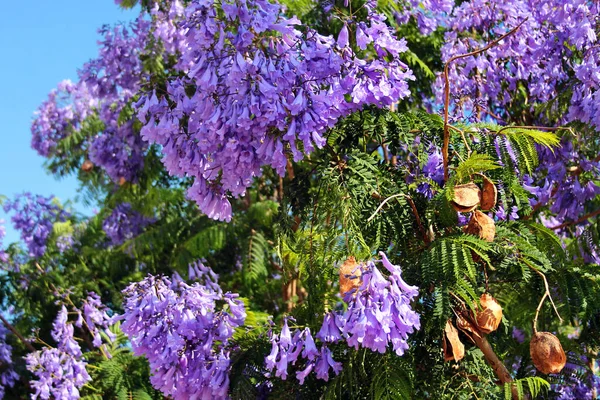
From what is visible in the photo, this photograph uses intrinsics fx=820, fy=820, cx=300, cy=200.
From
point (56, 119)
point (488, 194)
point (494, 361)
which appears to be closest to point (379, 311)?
point (488, 194)

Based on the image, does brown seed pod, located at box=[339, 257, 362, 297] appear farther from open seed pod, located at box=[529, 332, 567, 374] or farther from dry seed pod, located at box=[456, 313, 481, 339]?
open seed pod, located at box=[529, 332, 567, 374]

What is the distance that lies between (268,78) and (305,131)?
0.25 m

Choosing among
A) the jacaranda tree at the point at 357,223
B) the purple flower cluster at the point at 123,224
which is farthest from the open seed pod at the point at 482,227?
the purple flower cluster at the point at 123,224

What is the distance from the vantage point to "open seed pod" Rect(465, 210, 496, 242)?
127 inches

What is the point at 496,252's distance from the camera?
A: 131 inches

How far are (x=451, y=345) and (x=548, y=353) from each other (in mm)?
375

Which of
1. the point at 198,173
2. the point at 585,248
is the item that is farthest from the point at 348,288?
the point at 585,248

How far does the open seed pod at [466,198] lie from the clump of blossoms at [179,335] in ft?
4.61

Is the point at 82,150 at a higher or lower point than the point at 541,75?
higher

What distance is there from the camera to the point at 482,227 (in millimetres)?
3227

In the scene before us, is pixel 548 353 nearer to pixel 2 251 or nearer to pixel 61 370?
pixel 61 370

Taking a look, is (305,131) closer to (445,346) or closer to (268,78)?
(268,78)

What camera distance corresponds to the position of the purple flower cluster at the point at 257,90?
124 inches

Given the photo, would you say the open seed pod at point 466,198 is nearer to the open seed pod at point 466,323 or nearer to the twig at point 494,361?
the open seed pod at point 466,323
